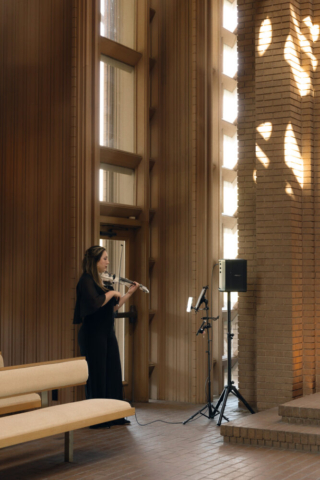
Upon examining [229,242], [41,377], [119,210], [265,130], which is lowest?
[41,377]

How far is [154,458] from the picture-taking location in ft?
18.7

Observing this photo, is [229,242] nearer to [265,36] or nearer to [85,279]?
[265,36]

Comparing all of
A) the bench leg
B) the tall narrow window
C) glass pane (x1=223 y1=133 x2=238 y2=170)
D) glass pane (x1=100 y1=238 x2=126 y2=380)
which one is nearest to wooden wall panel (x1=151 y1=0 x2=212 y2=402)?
glass pane (x1=100 y1=238 x2=126 y2=380)

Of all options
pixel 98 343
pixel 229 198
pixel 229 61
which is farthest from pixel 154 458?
pixel 229 61

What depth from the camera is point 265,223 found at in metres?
7.87

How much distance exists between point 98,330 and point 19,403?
5.02 feet

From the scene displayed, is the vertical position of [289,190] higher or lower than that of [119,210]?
higher

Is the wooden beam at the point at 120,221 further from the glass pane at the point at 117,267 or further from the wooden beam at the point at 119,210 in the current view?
the glass pane at the point at 117,267

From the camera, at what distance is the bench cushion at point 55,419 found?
4816 millimetres

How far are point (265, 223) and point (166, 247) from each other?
4.89ft

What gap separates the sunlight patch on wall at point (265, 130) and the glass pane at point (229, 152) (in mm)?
2094

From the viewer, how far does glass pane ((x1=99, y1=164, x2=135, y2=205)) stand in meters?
8.32

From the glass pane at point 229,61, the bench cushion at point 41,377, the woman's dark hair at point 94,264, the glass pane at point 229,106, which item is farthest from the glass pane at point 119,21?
the bench cushion at point 41,377

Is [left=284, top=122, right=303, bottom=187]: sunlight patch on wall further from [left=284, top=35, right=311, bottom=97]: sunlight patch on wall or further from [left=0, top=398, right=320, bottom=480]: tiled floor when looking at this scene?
[left=0, top=398, right=320, bottom=480]: tiled floor
